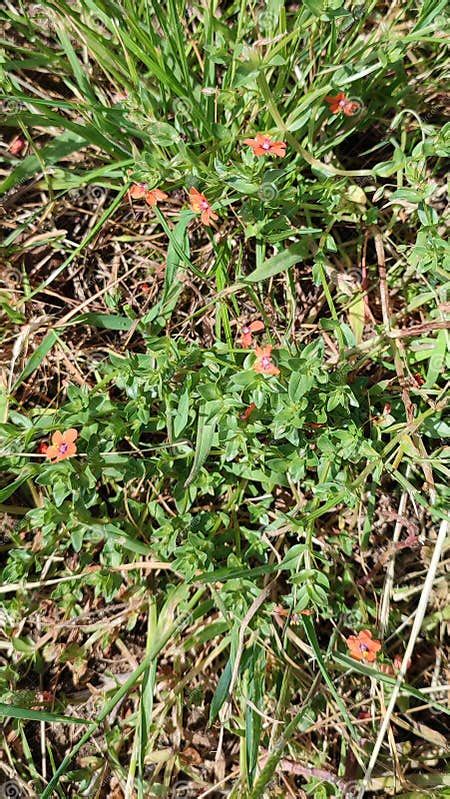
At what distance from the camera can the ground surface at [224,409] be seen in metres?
2.42

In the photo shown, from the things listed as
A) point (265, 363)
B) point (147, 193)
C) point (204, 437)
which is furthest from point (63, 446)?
point (147, 193)

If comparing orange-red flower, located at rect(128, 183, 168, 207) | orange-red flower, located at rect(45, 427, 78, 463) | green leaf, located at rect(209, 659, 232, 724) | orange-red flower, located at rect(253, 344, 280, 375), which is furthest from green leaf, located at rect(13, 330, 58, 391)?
green leaf, located at rect(209, 659, 232, 724)

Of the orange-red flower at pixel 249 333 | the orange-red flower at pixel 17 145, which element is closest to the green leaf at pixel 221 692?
the orange-red flower at pixel 249 333

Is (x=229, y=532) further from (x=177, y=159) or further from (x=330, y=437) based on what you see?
(x=177, y=159)

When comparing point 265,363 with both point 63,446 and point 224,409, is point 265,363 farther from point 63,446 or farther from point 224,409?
point 63,446

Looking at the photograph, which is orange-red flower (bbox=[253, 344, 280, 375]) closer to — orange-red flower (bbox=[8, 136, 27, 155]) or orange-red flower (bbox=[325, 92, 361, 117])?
orange-red flower (bbox=[325, 92, 361, 117])

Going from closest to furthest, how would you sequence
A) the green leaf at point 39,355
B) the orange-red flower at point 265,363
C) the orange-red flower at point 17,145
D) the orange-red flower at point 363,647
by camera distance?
1. the orange-red flower at point 265,363
2. the orange-red flower at point 363,647
3. the green leaf at point 39,355
4. the orange-red flower at point 17,145

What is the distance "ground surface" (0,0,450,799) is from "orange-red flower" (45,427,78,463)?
6cm

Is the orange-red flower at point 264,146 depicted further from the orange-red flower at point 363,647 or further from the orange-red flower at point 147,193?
the orange-red flower at point 363,647

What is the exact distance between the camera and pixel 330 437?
2480 millimetres

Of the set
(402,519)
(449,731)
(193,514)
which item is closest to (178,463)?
(193,514)

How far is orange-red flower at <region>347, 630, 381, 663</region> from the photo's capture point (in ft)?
8.21

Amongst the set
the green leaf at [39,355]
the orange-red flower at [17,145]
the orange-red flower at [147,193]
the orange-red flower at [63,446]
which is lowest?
the orange-red flower at [63,446]

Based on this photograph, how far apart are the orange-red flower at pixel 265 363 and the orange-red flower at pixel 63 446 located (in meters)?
0.66
